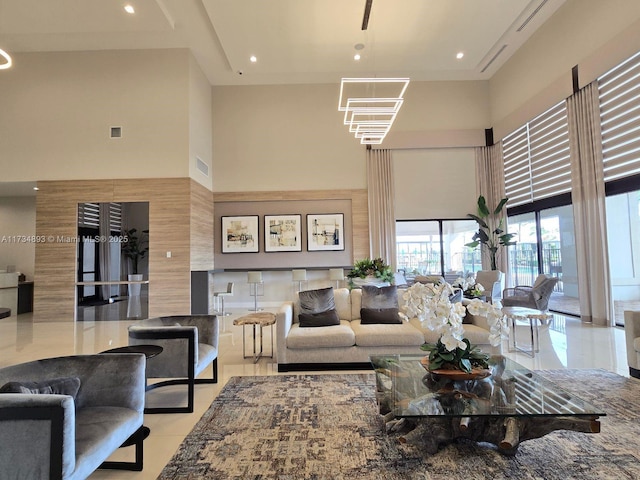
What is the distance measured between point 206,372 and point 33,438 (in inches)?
102

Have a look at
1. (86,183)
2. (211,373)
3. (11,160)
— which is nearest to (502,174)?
(211,373)

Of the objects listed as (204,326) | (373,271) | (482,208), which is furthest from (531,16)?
(204,326)

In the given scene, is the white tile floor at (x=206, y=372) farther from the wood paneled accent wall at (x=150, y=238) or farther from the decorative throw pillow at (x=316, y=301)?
the decorative throw pillow at (x=316, y=301)

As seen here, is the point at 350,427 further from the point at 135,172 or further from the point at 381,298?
the point at 135,172

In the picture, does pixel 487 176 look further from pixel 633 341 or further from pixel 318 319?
pixel 318 319

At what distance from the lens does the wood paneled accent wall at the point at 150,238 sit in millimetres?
7277

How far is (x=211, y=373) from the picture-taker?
3873mm

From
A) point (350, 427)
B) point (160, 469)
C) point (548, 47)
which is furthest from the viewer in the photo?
point (548, 47)

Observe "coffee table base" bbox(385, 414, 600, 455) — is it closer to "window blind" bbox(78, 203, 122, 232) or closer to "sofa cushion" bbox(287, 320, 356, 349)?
"sofa cushion" bbox(287, 320, 356, 349)

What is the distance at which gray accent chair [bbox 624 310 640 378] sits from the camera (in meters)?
3.43

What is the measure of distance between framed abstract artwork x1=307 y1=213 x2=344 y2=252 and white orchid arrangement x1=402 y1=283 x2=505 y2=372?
22.3 ft

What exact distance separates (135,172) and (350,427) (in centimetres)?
722

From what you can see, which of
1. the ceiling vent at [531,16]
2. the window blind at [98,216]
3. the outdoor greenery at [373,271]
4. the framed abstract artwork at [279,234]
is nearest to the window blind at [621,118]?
the ceiling vent at [531,16]

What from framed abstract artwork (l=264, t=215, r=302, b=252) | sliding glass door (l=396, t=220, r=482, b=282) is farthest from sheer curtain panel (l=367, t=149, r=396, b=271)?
framed abstract artwork (l=264, t=215, r=302, b=252)
